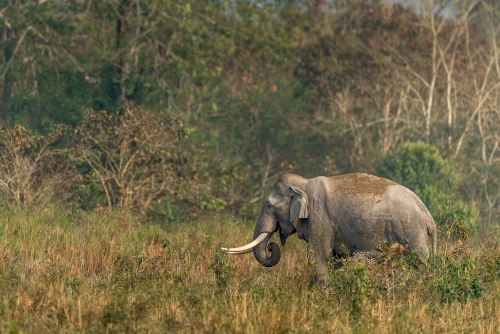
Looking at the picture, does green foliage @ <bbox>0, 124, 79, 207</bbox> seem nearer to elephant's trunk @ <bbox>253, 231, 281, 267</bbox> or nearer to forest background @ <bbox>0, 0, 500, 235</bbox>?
forest background @ <bbox>0, 0, 500, 235</bbox>

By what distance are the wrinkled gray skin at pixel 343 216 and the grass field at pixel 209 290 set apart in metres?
0.33

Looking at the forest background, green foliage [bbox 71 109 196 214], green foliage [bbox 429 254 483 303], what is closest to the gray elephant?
green foliage [bbox 429 254 483 303]

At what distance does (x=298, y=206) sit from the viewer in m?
11.4

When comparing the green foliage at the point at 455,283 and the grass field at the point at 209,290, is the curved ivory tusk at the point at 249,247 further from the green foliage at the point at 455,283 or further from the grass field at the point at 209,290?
the green foliage at the point at 455,283

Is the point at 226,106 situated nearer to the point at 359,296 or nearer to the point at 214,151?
the point at 214,151

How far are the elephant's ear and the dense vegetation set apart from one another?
0.54m

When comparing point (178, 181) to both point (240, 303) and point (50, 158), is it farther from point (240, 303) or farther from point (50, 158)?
point (240, 303)

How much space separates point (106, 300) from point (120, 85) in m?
13.9

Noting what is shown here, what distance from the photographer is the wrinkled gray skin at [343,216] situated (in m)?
10.8

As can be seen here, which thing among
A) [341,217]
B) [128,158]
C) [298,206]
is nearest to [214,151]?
[128,158]

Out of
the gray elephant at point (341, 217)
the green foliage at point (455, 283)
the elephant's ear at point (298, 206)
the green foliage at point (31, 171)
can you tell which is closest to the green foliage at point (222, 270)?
the gray elephant at point (341, 217)

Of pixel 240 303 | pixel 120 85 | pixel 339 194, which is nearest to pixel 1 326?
pixel 240 303

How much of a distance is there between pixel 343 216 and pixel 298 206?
0.56 metres

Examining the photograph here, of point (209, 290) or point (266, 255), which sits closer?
point (209, 290)
